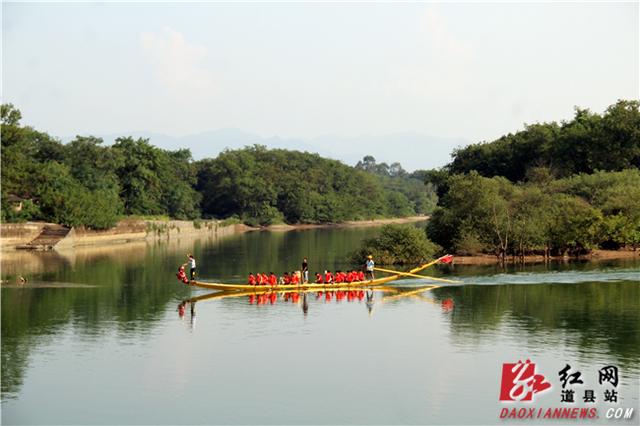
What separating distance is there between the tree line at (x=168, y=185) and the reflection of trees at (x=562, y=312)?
48.6 m

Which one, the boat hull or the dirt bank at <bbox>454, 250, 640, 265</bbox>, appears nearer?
the boat hull

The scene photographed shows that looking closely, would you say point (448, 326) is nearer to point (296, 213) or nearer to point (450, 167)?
point (450, 167)

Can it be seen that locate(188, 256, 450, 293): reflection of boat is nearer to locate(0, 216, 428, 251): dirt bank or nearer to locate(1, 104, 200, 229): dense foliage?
locate(0, 216, 428, 251): dirt bank

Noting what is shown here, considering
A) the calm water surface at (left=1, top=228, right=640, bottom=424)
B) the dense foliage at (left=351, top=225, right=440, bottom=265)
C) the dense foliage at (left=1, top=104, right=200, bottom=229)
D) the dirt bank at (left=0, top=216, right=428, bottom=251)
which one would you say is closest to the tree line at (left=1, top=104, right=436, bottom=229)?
the dense foliage at (left=1, top=104, right=200, bottom=229)

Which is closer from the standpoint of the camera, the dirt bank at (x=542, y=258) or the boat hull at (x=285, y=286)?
the boat hull at (x=285, y=286)

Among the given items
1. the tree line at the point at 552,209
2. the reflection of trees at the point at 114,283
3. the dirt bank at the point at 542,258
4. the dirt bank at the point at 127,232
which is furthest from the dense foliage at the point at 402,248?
the dirt bank at the point at 127,232

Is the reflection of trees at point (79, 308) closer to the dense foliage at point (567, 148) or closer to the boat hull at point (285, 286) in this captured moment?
the boat hull at point (285, 286)

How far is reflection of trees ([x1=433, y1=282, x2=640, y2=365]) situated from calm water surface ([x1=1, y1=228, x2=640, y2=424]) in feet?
0.29

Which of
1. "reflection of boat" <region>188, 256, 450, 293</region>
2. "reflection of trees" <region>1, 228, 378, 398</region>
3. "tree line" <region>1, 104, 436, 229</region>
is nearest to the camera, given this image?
"reflection of trees" <region>1, 228, 378, 398</region>

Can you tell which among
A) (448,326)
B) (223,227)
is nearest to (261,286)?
(448,326)

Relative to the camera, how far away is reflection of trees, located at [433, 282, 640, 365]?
3075cm

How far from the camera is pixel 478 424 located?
21.5m

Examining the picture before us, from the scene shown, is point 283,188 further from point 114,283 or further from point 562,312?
point 562,312

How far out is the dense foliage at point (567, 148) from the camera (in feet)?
252
